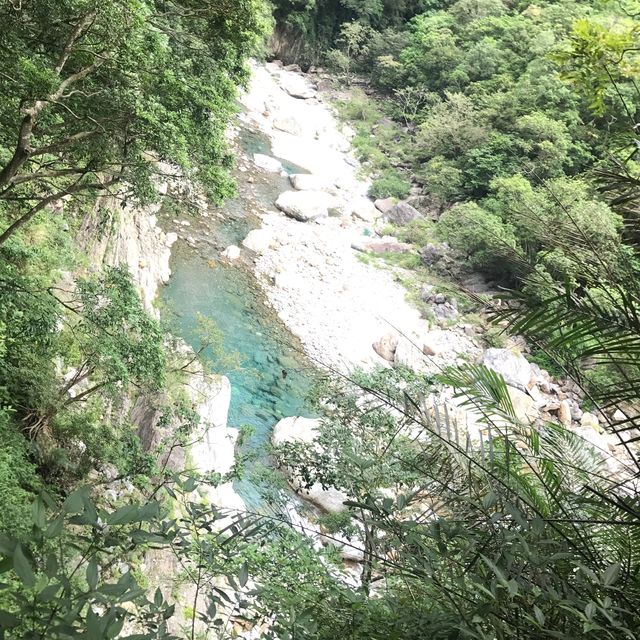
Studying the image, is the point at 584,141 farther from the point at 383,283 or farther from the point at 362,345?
the point at 362,345

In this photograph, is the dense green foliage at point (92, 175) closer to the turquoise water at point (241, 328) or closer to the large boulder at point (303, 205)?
the turquoise water at point (241, 328)

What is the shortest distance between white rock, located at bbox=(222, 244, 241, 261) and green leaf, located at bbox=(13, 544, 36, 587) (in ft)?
38.1

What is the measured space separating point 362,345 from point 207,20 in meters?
7.24

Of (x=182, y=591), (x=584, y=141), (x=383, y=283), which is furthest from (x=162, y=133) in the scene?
(x=584, y=141)

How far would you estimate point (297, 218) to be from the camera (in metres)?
15.0

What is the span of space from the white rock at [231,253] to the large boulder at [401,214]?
619 cm

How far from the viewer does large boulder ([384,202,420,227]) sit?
642 inches

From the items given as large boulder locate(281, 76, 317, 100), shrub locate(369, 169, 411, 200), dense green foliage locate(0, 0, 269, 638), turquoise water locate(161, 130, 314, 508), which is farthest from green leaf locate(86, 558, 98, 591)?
large boulder locate(281, 76, 317, 100)

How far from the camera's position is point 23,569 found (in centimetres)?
52

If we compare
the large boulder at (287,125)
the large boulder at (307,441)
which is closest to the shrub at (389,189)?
the large boulder at (287,125)

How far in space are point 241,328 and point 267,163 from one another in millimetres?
8503

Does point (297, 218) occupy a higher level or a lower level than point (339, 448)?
higher

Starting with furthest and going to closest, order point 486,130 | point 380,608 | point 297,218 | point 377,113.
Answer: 1. point 377,113
2. point 486,130
3. point 297,218
4. point 380,608

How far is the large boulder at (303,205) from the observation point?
1498cm
